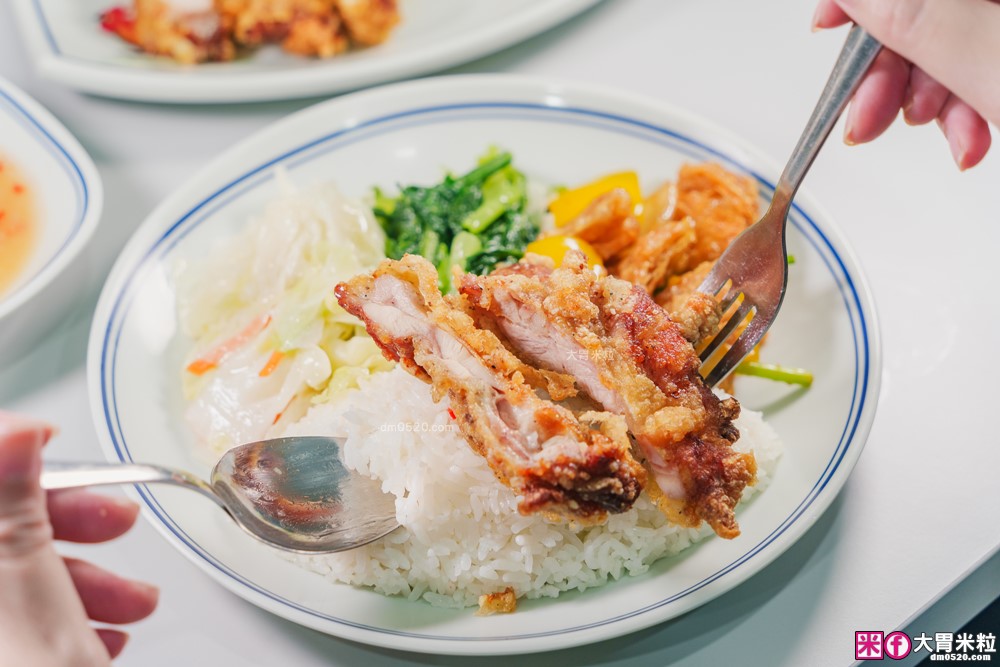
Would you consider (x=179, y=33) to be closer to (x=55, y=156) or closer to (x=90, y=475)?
(x=55, y=156)

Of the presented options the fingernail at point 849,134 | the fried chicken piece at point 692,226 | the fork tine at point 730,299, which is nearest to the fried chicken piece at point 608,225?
the fried chicken piece at point 692,226

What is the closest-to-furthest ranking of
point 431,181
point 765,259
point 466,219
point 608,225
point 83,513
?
1. point 83,513
2. point 765,259
3. point 608,225
4. point 466,219
5. point 431,181

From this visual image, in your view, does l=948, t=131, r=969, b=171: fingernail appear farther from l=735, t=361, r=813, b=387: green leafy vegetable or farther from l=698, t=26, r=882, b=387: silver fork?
l=735, t=361, r=813, b=387: green leafy vegetable

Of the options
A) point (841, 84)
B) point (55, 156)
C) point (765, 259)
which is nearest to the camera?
point (841, 84)

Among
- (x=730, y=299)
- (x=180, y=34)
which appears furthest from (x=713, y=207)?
(x=180, y=34)

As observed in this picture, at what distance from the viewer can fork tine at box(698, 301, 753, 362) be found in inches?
108

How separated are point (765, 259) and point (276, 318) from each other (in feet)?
6.14

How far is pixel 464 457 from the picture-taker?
268cm

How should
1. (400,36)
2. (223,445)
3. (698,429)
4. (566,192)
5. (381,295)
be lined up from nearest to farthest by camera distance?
(698,429)
(381,295)
(223,445)
(566,192)
(400,36)

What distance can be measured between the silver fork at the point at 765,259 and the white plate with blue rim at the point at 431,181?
0.38 meters

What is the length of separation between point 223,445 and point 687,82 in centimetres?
300

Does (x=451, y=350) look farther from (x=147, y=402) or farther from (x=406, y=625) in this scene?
(x=147, y=402)

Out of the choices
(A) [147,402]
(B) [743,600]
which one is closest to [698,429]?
(B) [743,600]

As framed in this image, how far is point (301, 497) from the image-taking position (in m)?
2.66
